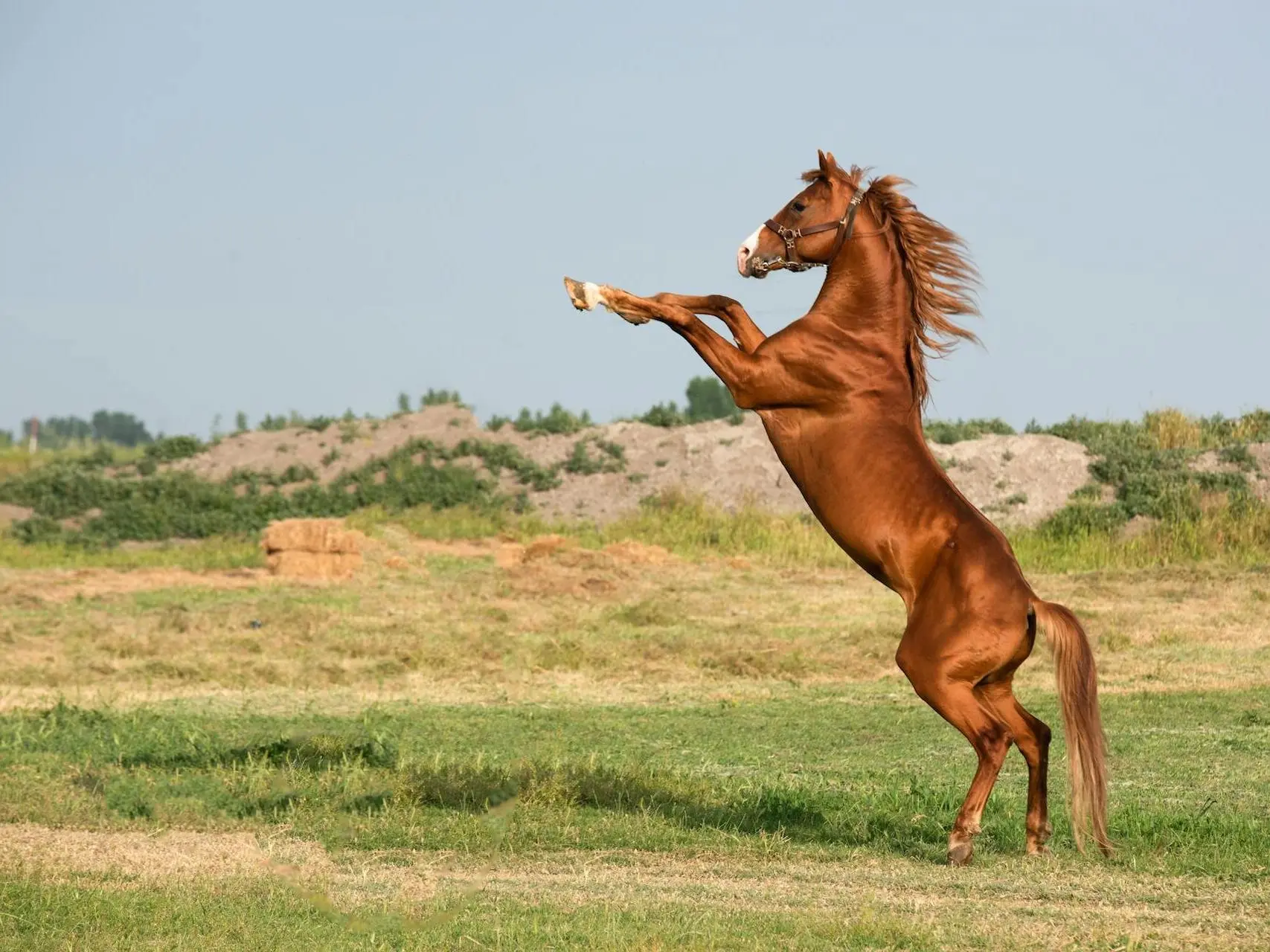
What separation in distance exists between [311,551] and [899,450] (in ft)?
50.8

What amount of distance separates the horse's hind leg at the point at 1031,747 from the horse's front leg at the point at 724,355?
1673mm

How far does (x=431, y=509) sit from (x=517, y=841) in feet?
66.3

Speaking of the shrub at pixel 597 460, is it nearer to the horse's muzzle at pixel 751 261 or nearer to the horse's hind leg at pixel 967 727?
the horse's muzzle at pixel 751 261

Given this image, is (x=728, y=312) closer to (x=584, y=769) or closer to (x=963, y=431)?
(x=584, y=769)

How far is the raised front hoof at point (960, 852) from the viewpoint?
773cm

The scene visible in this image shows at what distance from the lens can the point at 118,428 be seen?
322ft

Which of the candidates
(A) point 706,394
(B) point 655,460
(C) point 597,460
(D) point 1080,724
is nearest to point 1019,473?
(B) point 655,460

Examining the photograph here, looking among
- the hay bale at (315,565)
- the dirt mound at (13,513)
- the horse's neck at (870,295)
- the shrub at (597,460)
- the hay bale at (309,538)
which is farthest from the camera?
the shrub at (597,460)

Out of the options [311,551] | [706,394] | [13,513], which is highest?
A: [706,394]

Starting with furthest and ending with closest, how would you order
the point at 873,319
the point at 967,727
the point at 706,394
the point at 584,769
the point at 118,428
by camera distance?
the point at 118,428 < the point at 706,394 < the point at 584,769 < the point at 873,319 < the point at 967,727

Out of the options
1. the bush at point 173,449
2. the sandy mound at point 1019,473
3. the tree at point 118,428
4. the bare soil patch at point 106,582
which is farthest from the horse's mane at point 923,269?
the tree at point 118,428

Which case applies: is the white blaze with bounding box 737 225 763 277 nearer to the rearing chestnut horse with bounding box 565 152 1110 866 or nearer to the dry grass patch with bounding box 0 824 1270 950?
the rearing chestnut horse with bounding box 565 152 1110 866

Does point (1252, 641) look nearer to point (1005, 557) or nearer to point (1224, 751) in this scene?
point (1224, 751)

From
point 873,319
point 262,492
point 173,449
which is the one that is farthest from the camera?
point 173,449
